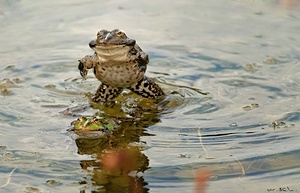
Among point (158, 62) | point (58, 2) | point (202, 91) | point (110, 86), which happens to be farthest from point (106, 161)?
point (58, 2)

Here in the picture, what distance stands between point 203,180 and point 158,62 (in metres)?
3.11

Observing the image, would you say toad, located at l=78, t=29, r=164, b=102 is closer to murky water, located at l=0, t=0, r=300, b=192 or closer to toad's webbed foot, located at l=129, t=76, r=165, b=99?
toad's webbed foot, located at l=129, t=76, r=165, b=99

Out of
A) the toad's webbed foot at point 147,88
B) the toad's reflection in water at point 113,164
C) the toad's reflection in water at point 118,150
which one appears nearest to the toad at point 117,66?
the toad's webbed foot at point 147,88

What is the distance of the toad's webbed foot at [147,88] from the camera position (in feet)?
22.2

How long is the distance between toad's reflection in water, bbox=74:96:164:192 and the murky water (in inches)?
0.6

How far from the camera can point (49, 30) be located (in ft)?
28.7


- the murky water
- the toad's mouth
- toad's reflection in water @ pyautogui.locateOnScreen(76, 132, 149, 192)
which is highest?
the toad's mouth

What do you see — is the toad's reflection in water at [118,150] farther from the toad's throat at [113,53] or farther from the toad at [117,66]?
the toad's throat at [113,53]

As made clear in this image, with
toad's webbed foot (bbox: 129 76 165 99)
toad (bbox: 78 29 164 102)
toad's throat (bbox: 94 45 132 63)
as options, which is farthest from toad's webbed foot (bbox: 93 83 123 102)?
toad's throat (bbox: 94 45 132 63)

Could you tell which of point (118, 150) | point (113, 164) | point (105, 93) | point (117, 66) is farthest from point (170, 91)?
point (113, 164)

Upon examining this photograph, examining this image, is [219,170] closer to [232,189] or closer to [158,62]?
[232,189]

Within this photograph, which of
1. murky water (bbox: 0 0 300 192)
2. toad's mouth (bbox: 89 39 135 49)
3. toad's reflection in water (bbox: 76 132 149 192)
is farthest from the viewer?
toad's mouth (bbox: 89 39 135 49)

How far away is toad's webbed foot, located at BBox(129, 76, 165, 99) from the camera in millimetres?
6766

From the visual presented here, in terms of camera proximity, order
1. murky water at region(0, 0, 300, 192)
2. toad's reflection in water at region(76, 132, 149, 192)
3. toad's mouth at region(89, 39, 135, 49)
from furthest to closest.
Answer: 1. toad's mouth at region(89, 39, 135, 49)
2. murky water at region(0, 0, 300, 192)
3. toad's reflection in water at region(76, 132, 149, 192)
